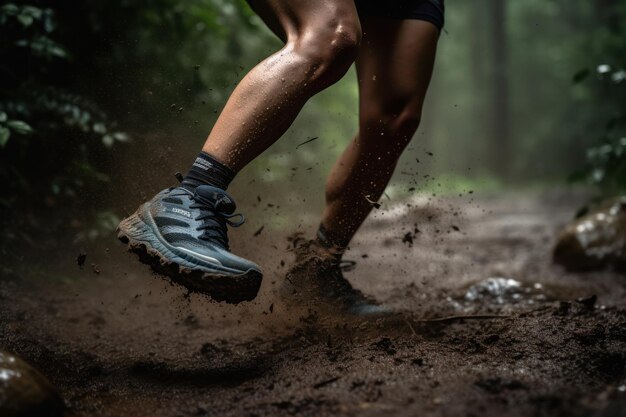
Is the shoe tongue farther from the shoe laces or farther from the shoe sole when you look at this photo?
the shoe sole

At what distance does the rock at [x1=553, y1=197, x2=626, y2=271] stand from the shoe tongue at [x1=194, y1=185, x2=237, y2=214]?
286 cm

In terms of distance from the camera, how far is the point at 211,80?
154 inches

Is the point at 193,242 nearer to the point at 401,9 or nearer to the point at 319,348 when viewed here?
the point at 319,348

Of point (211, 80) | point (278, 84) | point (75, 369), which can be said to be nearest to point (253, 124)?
point (278, 84)

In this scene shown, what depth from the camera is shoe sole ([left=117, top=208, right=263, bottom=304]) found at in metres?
1.36

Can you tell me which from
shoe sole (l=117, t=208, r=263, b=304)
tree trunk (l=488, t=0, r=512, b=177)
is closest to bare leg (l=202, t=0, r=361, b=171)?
shoe sole (l=117, t=208, r=263, b=304)

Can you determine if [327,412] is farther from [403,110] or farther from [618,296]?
→ [618,296]

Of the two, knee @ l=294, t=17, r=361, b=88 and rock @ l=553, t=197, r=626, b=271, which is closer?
knee @ l=294, t=17, r=361, b=88

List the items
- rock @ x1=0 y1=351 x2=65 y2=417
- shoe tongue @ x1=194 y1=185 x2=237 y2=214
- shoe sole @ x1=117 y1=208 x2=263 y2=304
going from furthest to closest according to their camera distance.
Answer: shoe tongue @ x1=194 y1=185 x2=237 y2=214, shoe sole @ x1=117 y1=208 x2=263 y2=304, rock @ x1=0 y1=351 x2=65 y2=417

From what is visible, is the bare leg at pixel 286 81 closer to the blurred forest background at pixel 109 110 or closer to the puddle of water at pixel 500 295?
the blurred forest background at pixel 109 110

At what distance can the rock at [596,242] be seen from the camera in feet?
11.1

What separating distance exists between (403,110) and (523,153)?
2519 centimetres

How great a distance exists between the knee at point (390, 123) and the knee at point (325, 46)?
20.2 inches

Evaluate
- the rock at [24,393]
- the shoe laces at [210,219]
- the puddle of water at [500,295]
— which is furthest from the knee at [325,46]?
the puddle of water at [500,295]
